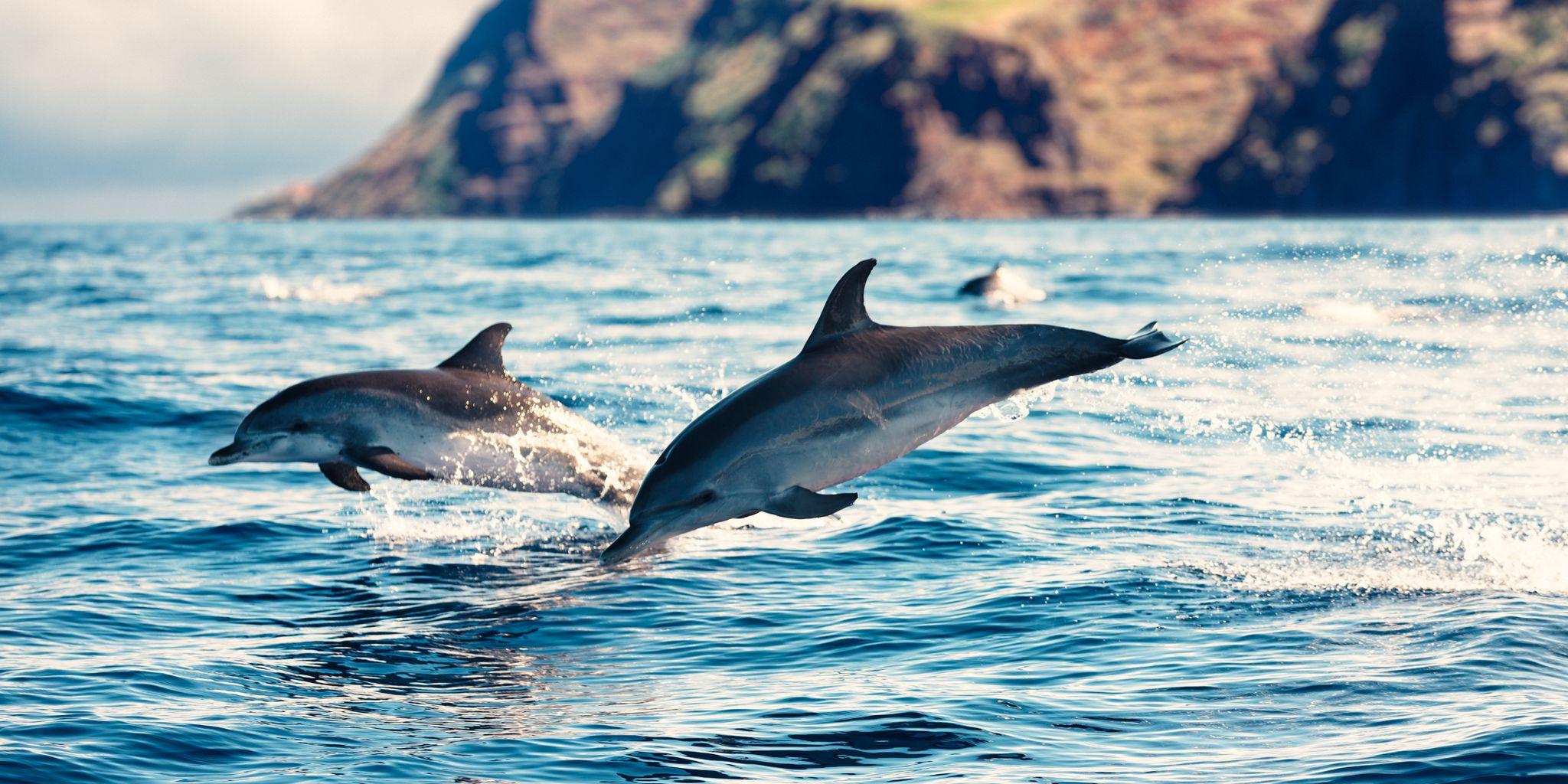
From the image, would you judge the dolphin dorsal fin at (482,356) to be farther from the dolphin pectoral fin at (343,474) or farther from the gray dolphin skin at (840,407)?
the gray dolphin skin at (840,407)

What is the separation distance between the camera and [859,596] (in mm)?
11273

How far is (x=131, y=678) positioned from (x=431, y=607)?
2.25 meters

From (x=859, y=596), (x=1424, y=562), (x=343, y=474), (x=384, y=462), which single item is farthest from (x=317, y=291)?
(x=1424, y=562)

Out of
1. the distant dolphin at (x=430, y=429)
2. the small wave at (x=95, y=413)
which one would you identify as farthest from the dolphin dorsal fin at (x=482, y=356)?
the small wave at (x=95, y=413)

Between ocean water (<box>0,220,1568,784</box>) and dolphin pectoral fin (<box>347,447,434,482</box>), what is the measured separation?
873 mm

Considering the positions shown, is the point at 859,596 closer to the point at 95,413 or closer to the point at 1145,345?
→ the point at 1145,345

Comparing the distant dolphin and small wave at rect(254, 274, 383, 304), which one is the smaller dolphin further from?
the distant dolphin

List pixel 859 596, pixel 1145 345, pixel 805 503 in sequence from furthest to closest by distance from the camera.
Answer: pixel 859 596, pixel 1145 345, pixel 805 503

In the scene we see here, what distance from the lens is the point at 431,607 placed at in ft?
36.6

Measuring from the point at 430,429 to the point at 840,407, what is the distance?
414cm

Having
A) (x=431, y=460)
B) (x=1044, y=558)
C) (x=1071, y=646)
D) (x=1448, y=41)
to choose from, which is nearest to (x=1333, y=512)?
(x=1044, y=558)

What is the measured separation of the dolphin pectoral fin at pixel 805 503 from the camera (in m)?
8.17

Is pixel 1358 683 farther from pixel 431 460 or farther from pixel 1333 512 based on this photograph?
pixel 431 460

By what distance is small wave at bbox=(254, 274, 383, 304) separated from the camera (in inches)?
1646
